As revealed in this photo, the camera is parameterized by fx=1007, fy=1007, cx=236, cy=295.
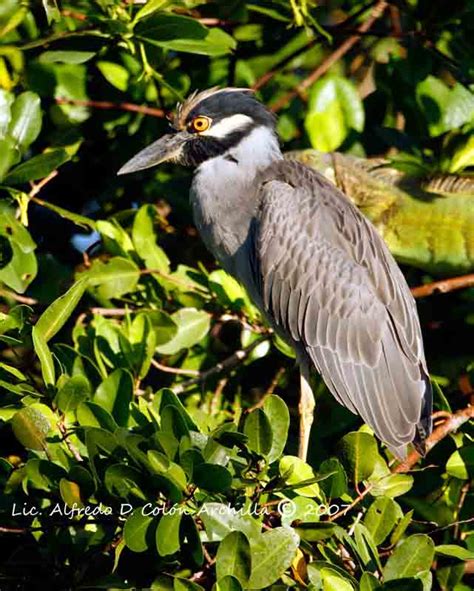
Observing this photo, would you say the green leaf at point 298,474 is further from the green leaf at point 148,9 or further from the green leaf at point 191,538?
the green leaf at point 148,9

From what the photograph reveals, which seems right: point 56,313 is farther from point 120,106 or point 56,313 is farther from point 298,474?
point 120,106

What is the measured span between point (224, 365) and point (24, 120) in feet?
3.93

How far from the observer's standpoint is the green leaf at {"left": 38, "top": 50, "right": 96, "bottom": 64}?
150 inches

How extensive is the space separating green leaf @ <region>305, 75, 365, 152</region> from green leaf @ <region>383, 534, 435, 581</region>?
2152mm

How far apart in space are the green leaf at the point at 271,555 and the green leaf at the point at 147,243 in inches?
60.0

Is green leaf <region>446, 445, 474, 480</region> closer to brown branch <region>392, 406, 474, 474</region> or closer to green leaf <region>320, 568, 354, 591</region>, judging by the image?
brown branch <region>392, 406, 474, 474</region>

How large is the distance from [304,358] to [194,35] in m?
1.31

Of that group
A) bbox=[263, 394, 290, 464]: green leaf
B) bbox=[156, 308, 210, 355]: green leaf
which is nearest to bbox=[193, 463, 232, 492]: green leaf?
bbox=[263, 394, 290, 464]: green leaf

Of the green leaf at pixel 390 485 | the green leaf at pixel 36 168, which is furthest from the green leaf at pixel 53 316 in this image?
the green leaf at pixel 390 485

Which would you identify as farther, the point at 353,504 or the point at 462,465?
the point at 462,465

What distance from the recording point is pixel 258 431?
8.96 feet

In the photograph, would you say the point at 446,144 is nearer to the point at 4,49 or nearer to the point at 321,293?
the point at 321,293

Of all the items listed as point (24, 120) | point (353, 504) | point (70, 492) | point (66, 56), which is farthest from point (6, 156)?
point (353, 504)

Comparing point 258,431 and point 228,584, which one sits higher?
point 258,431
